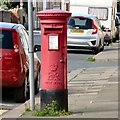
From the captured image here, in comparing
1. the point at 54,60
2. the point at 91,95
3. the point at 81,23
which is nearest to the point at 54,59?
the point at 54,60

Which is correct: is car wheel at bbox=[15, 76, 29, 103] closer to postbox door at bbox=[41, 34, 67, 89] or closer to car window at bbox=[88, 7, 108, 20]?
postbox door at bbox=[41, 34, 67, 89]

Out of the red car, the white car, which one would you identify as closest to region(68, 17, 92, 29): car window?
the white car

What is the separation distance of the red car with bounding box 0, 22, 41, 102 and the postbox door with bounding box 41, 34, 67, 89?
2023 mm

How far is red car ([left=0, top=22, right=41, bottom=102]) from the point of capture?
10.0 meters

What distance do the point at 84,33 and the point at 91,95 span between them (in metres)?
12.2

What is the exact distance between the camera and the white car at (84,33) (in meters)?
22.3

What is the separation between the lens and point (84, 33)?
22297 mm

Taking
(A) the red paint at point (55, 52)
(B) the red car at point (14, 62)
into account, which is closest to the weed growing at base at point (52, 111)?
(A) the red paint at point (55, 52)

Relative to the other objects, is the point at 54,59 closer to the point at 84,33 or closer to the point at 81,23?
the point at 84,33

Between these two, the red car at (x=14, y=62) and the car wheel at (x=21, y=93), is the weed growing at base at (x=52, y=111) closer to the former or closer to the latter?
the red car at (x=14, y=62)

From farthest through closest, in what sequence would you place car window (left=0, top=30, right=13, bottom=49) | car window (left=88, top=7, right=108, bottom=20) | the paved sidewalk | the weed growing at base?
car window (left=88, top=7, right=108, bottom=20) → car window (left=0, top=30, right=13, bottom=49) → the paved sidewalk → the weed growing at base

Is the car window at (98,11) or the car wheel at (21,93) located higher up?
the car window at (98,11)

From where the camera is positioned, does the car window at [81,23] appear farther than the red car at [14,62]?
Yes

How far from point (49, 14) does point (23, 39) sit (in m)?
3.12
